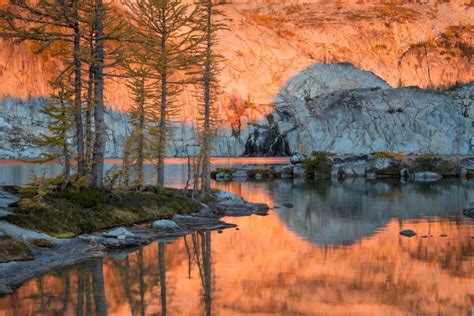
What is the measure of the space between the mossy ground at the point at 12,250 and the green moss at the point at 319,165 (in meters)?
77.4

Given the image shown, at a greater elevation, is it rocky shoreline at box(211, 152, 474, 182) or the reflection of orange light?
rocky shoreline at box(211, 152, 474, 182)

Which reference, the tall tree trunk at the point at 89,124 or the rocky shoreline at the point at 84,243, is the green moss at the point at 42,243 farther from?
the tall tree trunk at the point at 89,124

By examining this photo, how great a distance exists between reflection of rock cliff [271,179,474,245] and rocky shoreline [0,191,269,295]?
17.3 feet

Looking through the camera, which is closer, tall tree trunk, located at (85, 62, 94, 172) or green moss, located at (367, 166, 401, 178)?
tall tree trunk, located at (85, 62, 94, 172)

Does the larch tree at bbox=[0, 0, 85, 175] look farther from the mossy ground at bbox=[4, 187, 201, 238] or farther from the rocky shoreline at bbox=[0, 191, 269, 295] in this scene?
the rocky shoreline at bbox=[0, 191, 269, 295]

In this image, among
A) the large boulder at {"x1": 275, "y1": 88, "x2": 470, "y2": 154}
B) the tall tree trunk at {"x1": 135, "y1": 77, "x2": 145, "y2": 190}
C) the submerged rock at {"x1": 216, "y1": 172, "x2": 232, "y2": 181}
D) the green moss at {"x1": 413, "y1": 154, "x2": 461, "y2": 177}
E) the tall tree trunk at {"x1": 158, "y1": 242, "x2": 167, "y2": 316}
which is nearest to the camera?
the tall tree trunk at {"x1": 158, "y1": 242, "x2": 167, "y2": 316}


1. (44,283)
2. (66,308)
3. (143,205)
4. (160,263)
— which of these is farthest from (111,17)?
(66,308)

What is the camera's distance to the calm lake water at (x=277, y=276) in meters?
16.4

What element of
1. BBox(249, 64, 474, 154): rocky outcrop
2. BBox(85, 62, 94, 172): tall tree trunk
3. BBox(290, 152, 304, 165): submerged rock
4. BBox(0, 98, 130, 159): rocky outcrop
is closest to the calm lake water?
BBox(85, 62, 94, 172): tall tree trunk

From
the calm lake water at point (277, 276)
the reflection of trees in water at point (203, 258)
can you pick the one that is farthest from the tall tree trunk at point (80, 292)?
the reflection of trees in water at point (203, 258)

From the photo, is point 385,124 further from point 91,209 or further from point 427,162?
point 91,209

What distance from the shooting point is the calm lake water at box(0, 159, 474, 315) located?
16391 millimetres

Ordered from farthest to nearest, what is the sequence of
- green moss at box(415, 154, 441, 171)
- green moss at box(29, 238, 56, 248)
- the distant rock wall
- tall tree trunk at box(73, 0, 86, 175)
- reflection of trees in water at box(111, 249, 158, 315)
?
the distant rock wall
green moss at box(415, 154, 441, 171)
tall tree trunk at box(73, 0, 86, 175)
green moss at box(29, 238, 56, 248)
reflection of trees in water at box(111, 249, 158, 315)

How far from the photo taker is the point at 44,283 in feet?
60.8
